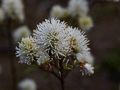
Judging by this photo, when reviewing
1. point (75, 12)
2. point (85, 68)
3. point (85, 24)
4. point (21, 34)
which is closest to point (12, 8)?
point (21, 34)

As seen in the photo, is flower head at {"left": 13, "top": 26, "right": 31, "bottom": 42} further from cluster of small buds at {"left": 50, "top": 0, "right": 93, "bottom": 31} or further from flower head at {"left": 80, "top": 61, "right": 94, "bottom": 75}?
flower head at {"left": 80, "top": 61, "right": 94, "bottom": 75}

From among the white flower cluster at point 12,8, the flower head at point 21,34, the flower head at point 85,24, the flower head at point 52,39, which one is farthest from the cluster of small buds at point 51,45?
the flower head at point 21,34

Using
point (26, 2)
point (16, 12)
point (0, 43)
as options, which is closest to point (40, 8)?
point (26, 2)

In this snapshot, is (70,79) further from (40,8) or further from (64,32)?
(64,32)

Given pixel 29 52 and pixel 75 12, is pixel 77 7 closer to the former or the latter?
pixel 75 12

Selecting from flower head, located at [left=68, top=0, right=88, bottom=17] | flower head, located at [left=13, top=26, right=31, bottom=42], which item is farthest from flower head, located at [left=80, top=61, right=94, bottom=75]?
flower head, located at [left=13, top=26, right=31, bottom=42]

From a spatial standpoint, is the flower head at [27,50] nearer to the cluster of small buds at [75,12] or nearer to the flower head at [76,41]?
the flower head at [76,41]
